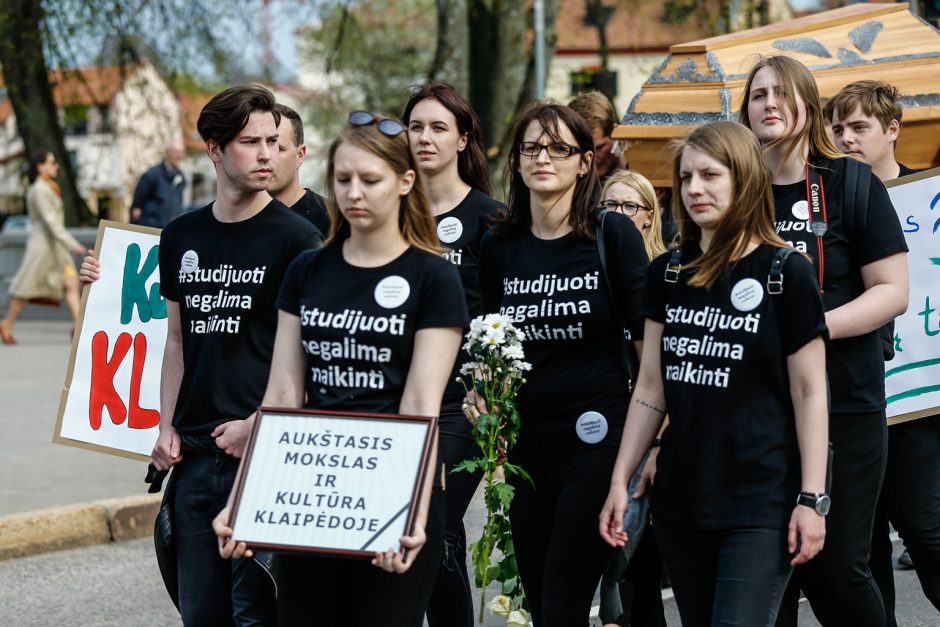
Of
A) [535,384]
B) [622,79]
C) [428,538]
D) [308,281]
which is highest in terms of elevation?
[622,79]

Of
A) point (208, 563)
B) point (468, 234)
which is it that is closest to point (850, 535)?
point (468, 234)

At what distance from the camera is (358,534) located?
337 centimetres

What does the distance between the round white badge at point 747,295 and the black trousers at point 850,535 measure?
2.23 ft

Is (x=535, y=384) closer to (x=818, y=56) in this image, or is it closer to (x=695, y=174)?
(x=695, y=174)

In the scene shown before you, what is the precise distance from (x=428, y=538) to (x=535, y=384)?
96 cm

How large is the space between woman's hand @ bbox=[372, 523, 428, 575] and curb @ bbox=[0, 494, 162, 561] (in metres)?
4.56

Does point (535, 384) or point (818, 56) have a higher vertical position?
point (818, 56)

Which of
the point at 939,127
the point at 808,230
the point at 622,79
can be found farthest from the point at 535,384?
the point at 622,79

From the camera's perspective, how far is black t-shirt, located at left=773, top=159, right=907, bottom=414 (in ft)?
14.0

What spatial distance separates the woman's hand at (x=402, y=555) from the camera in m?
3.33

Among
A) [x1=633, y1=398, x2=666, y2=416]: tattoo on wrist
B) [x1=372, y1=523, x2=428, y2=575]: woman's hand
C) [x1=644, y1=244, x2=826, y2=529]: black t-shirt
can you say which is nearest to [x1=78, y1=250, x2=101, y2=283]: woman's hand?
[x1=633, y1=398, x2=666, y2=416]: tattoo on wrist

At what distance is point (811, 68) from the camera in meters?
6.62

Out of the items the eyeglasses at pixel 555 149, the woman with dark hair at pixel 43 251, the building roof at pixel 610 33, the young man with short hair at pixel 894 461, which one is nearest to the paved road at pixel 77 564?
the young man with short hair at pixel 894 461

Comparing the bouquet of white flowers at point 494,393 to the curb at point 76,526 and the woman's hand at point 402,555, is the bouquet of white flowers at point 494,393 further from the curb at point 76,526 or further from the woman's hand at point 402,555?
the curb at point 76,526
